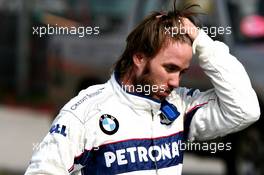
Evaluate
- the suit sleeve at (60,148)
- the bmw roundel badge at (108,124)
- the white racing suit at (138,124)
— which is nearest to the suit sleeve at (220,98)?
the white racing suit at (138,124)

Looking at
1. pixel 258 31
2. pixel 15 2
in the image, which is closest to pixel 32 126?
pixel 15 2

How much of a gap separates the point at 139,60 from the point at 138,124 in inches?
10.2

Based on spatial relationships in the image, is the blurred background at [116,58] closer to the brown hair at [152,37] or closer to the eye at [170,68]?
the brown hair at [152,37]

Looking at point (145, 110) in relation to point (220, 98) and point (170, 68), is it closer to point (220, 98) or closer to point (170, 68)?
point (170, 68)

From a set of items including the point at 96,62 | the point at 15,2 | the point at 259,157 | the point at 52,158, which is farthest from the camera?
the point at 15,2

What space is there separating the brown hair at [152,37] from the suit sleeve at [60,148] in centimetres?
35

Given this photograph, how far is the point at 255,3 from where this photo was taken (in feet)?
29.2

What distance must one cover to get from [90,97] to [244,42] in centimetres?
488

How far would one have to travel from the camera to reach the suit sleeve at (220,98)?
4.11m

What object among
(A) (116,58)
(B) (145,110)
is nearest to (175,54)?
(B) (145,110)

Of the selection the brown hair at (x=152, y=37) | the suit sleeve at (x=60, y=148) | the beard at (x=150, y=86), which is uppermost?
the brown hair at (x=152, y=37)

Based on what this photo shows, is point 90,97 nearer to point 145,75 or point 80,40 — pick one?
point 145,75

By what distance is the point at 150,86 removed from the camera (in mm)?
3990

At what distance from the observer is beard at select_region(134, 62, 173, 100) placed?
396cm
